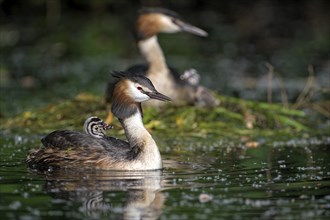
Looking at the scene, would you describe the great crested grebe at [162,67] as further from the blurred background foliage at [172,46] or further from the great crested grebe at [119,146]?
the great crested grebe at [119,146]

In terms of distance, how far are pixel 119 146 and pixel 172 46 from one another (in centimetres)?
1559

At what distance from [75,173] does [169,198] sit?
1.91 meters

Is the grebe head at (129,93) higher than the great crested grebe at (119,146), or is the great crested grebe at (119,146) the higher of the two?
the grebe head at (129,93)

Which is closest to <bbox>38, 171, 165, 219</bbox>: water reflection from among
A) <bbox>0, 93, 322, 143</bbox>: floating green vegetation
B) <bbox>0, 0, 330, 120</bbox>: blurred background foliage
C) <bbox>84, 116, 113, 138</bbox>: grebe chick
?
<bbox>84, 116, 113, 138</bbox>: grebe chick

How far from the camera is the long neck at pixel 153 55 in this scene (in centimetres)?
1644

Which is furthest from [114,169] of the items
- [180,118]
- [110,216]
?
[180,118]

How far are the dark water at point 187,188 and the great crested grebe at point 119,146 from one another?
0.21 m

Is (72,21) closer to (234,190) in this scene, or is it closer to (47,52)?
(47,52)

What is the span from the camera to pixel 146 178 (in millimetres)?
10836

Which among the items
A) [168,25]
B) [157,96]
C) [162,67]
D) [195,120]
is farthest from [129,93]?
[168,25]

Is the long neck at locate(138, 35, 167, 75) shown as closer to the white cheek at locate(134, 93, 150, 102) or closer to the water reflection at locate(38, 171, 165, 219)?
the white cheek at locate(134, 93, 150, 102)

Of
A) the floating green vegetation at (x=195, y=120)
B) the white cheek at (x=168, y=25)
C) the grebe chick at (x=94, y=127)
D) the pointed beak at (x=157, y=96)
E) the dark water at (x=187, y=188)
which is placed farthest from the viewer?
the white cheek at (x=168, y=25)

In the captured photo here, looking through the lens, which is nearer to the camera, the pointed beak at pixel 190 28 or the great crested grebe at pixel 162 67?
the great crested grebe at pixel 162 67

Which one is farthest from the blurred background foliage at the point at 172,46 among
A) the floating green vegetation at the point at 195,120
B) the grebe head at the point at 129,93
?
the grebe head at the point at 129,93
